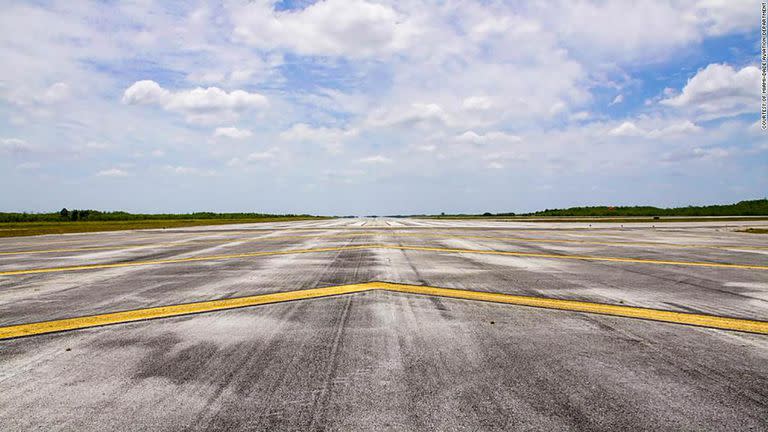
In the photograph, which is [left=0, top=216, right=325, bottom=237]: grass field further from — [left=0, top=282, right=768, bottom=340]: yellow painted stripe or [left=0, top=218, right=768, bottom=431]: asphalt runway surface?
[left=0, top=218, right=768, bottom=431]: asphalt runway surface

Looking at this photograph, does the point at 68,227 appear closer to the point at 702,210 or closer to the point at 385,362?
the point at 385,362

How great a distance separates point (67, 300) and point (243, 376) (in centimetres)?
396

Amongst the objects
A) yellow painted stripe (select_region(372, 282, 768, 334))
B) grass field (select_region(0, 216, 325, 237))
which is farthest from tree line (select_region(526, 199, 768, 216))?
yellow painted stripe (select_region(372, 282, 768, 334))

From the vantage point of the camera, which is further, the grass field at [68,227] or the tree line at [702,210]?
the tree line at [702,210]

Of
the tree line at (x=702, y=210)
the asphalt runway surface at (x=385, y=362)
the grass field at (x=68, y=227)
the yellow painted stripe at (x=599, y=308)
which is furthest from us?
the tree line at (x=702, y=210)

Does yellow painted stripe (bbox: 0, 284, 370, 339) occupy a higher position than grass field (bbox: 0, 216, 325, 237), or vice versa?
grass field (bbox: 0, 216, 325, 237)

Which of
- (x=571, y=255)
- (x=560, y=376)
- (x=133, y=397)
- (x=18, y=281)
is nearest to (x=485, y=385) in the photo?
(x=560, y=376)

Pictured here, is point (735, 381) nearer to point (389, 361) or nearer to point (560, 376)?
point (560, 376)

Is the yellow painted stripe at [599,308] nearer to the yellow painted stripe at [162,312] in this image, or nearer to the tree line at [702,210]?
the yellow painted stripe at [162,312]

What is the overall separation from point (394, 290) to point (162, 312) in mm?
2844

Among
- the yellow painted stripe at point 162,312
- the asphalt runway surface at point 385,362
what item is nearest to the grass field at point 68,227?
the yellow painted stripe at point 162,312

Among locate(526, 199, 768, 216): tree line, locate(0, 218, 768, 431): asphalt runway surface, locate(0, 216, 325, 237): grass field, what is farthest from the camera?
locate(526, 199, 768, 216): tree line

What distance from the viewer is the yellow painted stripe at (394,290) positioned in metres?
3.78

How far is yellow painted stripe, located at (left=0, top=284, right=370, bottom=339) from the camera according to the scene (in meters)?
3.78
